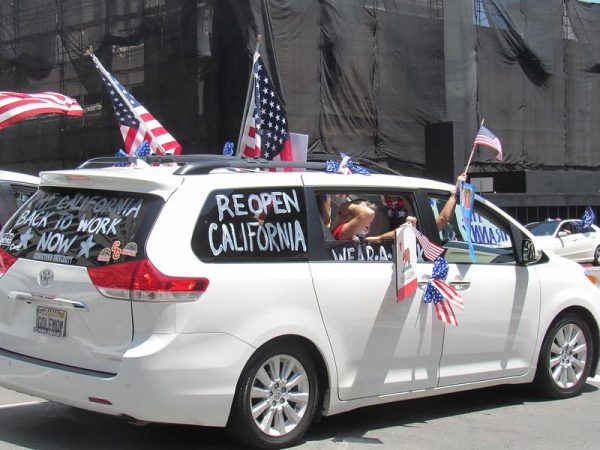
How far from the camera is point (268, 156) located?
880 centimetres

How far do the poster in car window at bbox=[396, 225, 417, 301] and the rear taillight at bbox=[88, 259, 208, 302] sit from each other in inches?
61.6

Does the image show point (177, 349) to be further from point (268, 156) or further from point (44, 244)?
point (268, 156)

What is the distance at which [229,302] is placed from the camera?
4.71 meters

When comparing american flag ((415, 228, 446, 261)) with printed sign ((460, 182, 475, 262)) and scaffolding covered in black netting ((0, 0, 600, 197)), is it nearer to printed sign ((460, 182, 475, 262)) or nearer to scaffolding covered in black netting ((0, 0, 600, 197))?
printed sign ((460, 182, 475, 262))

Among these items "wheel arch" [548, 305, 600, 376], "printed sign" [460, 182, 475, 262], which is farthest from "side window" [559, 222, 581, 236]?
"printed sign" [460, 182, 475, 262]

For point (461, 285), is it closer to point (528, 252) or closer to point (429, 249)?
point (429, 249)

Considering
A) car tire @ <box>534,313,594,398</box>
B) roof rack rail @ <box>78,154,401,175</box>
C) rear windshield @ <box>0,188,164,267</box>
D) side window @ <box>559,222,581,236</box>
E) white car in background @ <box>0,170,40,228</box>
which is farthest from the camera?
side window @ <box>559,222,581,236</box>

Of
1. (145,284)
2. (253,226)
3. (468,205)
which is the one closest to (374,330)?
(253,226)

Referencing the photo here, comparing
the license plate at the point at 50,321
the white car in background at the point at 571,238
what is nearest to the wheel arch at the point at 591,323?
the license plate at the point at 50,321

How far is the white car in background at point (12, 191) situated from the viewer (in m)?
8.92

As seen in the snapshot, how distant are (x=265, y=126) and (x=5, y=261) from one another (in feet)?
→ 13.5

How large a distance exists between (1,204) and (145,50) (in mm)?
19320

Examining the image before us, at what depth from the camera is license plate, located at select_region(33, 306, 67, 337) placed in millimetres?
4836

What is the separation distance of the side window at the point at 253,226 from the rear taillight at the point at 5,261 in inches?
54.6
